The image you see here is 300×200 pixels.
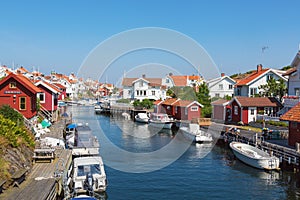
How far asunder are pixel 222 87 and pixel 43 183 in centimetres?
5797

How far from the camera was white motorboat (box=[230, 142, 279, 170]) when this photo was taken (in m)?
24.3

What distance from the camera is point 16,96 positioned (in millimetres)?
32969

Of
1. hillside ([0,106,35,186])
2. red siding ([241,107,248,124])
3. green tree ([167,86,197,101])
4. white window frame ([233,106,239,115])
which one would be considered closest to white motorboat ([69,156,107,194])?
hillside ([0,106,35,186])

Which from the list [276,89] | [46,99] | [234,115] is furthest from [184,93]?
[46,99]

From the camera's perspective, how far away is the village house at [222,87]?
69312mm

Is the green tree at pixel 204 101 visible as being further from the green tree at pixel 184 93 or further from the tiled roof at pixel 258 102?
the tiled roof at pixel 258 102

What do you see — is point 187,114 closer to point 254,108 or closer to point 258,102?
point 254,108

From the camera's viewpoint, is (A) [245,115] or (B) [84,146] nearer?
(B) [84,146]

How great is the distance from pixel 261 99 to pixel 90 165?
1235 inches

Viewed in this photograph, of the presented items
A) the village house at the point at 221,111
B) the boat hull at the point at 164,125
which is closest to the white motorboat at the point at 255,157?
the village house at the point at 221,111

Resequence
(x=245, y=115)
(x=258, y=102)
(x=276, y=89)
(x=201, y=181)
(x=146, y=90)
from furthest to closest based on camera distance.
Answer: (x=146, y=90)
(x=276, y=89)
(x=258, y=102)
(x=245, y=115)
(x=201, y=181)

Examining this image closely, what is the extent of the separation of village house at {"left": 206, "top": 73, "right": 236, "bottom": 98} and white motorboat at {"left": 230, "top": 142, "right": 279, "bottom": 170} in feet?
131

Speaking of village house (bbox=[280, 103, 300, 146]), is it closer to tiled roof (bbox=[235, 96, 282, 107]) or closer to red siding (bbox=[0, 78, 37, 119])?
tiled roof (bbox=[235, 96, 282, 107])

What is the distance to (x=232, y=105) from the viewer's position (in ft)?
151
